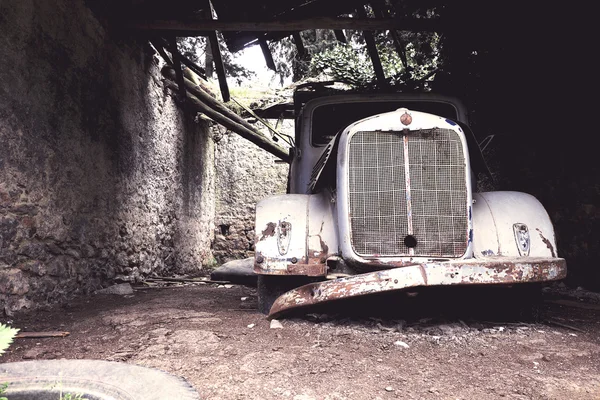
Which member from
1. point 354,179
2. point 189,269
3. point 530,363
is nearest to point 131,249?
Answer: point 189,269

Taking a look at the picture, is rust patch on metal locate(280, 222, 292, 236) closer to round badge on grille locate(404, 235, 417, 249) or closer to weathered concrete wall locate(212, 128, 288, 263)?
round badge on grille locate(404, 235, 417, 249)

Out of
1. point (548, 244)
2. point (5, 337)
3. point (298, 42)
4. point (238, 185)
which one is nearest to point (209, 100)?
point (298, 42)

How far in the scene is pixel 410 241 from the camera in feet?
8.03

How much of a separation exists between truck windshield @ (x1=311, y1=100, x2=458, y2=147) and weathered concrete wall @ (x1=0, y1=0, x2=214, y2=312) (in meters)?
2.16

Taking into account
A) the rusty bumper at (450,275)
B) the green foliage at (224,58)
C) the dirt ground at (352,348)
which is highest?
the green foliage at (224,58)

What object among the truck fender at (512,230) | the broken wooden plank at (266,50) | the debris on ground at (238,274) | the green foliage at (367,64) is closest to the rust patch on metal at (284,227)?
the truck fender at (512,230)

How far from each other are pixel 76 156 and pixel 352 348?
3.04 m

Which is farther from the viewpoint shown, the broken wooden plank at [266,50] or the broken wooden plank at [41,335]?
the broken wooden plank at [266,50]

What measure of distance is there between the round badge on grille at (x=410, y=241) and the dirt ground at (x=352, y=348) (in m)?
0.48

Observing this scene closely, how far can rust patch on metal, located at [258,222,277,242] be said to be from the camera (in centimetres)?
260

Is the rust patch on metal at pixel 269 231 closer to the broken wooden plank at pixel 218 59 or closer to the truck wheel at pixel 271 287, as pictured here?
the truck wheel at pixel 271 287

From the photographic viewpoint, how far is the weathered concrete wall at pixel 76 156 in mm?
2982

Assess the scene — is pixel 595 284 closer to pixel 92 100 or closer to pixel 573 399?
pixel 573 399

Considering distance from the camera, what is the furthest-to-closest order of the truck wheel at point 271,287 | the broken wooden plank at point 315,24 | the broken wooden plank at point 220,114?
the broken wooden plank at point 220,114, the broken wooden plank at point 315,24, the truck wheel at point 271,287
